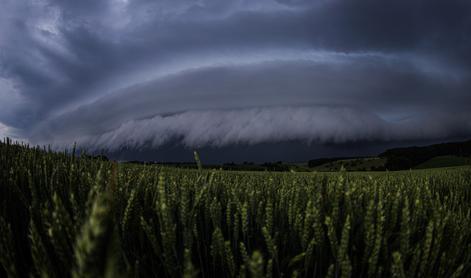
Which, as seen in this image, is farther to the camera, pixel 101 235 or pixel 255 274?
pixel 255 274

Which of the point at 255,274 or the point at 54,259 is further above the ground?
the point at 255,274

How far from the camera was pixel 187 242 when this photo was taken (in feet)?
4.77

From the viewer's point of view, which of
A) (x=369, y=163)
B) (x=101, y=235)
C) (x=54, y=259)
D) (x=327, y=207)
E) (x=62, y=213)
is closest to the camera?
(x=101, y=235)

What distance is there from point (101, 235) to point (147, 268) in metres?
1.31

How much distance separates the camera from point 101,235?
629 millimetres

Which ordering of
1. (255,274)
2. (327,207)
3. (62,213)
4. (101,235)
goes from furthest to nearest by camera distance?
(327,207) → (62,213) → (255,274) → (101,235)

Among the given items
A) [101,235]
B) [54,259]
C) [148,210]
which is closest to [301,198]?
[148,210]

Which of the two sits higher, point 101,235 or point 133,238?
point 101,235

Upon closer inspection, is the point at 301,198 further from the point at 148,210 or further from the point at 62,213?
the point at 62,213

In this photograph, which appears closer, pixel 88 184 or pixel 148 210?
pixel 148 210

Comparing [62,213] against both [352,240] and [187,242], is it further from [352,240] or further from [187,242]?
[352,240]

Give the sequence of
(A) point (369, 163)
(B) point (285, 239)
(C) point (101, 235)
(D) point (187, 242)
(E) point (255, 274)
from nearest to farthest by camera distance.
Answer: (C) point (101, 235) → (E) point (255, 274) → (D) point (187, 242) → (B) point (285, 239) → (A) point (369, 163)

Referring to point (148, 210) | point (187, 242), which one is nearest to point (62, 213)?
point (187, 242)

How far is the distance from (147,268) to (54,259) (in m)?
0.49
